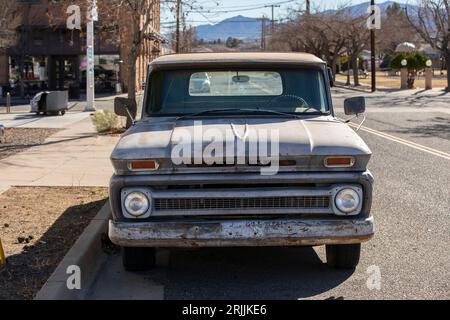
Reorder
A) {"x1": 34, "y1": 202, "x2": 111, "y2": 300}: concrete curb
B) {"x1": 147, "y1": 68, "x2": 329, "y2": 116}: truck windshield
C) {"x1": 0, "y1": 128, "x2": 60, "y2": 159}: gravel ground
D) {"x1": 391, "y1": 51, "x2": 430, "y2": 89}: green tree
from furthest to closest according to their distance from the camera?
1. {"x1": 391, "y1": 51, "x2": 430, "y2": 89}: green tree
2. {"x1": 0, "y1": 128, "x2": 60, "y2": 159}: gravel ground
3. {"x1": 147, "y1": 68, "x2": 329, "y2": 116}: truck windshield
4. {"x1": 34, "y1": 202, "x2": 111, "y2": 300}: concrete curb

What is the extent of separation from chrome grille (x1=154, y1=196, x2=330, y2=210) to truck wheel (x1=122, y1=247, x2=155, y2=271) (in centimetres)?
74

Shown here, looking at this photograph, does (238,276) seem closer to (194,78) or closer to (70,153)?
(194,78)

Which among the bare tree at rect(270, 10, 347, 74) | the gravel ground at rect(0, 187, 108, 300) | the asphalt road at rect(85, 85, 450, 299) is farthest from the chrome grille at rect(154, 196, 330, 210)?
the bare tree at rect(270, 10, 347, 74)

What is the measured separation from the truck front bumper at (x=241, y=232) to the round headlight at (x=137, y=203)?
3.7 inches

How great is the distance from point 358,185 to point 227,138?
1056 mm

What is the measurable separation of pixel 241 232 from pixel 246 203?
224 mm

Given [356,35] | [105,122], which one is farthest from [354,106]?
[356,35]

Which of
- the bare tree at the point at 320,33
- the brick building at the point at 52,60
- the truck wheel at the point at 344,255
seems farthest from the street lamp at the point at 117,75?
the truck wheel at the point at 344,255

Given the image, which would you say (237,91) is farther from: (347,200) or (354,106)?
(347,200)

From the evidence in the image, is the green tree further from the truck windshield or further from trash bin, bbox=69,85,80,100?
the truck windshield

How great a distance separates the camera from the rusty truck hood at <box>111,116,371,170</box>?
493cm

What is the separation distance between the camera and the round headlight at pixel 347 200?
500cm

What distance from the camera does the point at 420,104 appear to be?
95.6 ft

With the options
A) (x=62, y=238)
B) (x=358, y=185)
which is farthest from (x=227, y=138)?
(x=62, y=238)
